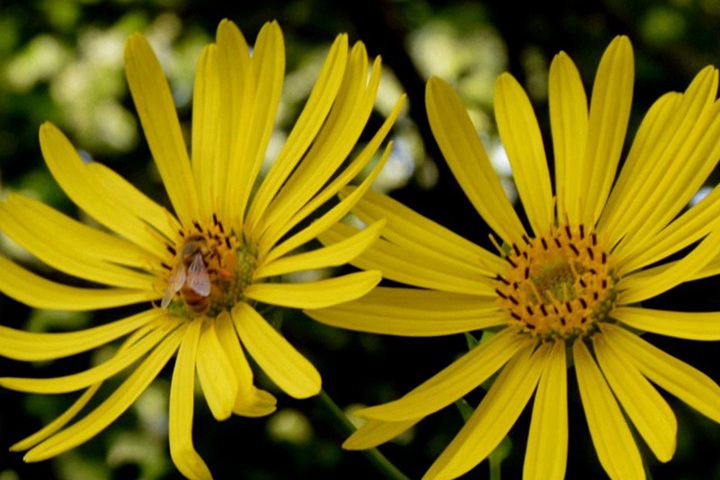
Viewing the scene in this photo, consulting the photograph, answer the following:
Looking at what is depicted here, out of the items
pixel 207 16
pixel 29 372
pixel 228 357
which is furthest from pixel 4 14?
pixel 228 357

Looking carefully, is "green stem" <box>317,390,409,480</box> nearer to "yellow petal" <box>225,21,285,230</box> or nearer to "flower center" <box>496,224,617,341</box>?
"flower center" <box>496,224,617,341</box>

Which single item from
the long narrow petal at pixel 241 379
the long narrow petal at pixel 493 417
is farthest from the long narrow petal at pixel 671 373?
the long narrow petal at pixel 241 379

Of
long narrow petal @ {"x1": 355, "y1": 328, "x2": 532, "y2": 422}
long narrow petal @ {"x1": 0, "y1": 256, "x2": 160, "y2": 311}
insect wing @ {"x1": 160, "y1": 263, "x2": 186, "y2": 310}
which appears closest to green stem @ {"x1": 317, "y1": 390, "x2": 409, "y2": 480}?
long narrow petal @ {"x1": 355, "y1": 328, "x2": 532, "y2": 422}

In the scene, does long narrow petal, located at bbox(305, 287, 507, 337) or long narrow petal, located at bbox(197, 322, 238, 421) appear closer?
long narrow petal, located at bbox(197, 322, 238, 421)

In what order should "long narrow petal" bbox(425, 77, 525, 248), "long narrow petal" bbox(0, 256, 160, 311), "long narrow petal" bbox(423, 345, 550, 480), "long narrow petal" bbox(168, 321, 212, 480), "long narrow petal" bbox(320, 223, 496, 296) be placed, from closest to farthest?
"long narrow petal" bbox(168, 321, 212, 480)
"long narrow petal" bbox(423, 345, 550, 480)
"long narrow petal" bbox(320, 223, 496, 296)
"long narrow petal" bbox(425, 77, 525, 248)
"long narrow petal" bbox(0, 256, 160, 311)

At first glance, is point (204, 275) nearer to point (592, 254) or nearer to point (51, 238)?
point (51, 238)
